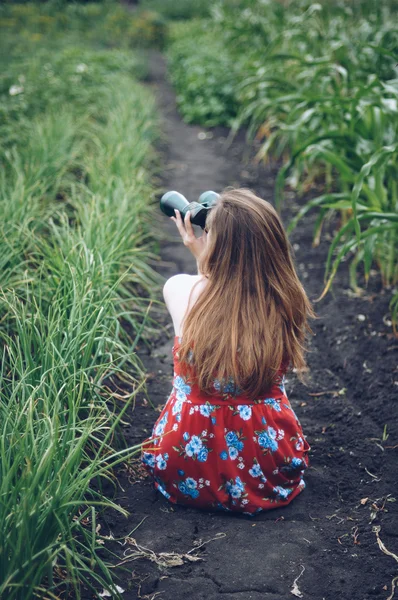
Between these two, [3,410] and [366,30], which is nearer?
[3,410]

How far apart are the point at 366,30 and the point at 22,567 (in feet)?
15.0

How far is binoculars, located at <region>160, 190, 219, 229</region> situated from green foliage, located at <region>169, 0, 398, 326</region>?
77 cm

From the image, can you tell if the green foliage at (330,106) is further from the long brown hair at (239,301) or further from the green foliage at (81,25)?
the green foliage at (81,25)

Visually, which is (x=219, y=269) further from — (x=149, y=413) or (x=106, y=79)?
(x=106, y=79)

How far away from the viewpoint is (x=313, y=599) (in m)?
1.68

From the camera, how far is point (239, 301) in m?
1.85

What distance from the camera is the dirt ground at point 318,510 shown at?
1.73 meters

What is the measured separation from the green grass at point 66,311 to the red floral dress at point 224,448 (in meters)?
0.16

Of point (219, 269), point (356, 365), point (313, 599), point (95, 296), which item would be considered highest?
point (219, 269)

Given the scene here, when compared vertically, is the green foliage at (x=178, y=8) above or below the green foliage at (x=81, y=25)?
below

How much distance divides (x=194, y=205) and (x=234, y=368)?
1.78ft

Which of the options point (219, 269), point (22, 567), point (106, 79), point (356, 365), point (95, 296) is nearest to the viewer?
point (22, 567)

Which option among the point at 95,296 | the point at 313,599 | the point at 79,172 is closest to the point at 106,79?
the point at 79,172

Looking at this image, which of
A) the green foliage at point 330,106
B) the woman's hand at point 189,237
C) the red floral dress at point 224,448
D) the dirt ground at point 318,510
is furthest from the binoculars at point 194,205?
the dirt ground at point 318,510
